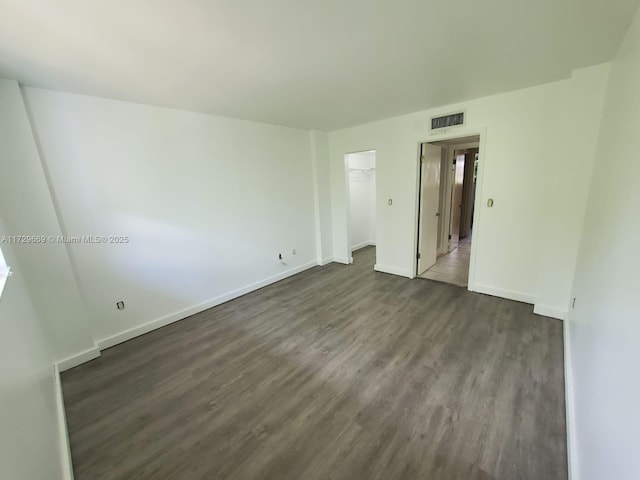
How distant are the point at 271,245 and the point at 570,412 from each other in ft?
11.8

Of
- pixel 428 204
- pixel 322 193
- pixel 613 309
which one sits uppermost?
pixel 322 193

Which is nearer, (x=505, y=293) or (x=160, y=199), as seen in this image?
(x=160, y=199)

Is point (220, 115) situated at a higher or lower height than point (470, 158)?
higher

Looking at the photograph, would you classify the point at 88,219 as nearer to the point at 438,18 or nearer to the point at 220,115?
the point at 220,115

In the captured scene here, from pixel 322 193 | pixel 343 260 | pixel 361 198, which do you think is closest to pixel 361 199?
pixel 361 198

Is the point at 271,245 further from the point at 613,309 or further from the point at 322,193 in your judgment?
the point at 613,309

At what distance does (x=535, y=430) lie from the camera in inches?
61.1

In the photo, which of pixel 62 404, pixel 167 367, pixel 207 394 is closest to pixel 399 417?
pixel 207 394

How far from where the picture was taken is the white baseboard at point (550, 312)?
2.67 m

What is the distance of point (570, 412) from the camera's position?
62.3 inches

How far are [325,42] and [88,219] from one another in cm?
264

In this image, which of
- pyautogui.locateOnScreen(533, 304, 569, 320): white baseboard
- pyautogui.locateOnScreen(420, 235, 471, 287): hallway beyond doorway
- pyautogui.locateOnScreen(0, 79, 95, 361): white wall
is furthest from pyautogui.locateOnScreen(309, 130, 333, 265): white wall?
pyautogui.locateOnScreen(0, 79, 95, 361): white wall

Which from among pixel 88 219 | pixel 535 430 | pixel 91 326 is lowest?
pixel 535 430

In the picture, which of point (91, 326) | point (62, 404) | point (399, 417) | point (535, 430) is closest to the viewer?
point (535, 430)
